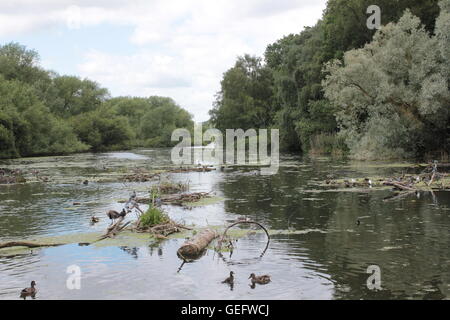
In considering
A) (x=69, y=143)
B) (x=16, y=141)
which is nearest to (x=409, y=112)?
(x=16, y=141)

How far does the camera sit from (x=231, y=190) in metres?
29.8

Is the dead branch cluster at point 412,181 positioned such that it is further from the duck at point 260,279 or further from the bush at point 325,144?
the bush at point 325,144

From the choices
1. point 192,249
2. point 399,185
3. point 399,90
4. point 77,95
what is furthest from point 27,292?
point 77,95

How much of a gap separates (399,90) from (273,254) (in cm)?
2986

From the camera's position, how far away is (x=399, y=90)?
1574 inches

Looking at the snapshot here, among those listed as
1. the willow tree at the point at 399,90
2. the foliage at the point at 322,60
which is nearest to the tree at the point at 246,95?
the foliage at the point at 322,60

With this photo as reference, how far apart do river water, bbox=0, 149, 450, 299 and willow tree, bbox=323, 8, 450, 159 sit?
1604 centimetres

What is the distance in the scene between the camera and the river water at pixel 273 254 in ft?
36.1

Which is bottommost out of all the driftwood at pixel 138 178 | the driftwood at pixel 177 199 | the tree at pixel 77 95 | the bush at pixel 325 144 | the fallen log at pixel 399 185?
the driftwood at pixel 177 199

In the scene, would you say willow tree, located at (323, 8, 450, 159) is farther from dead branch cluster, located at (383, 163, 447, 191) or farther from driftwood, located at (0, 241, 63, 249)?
driftwood, located at (0, 241, 63, 249)

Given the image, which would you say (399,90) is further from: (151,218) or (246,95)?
(246,95)

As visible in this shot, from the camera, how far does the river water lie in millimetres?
11000

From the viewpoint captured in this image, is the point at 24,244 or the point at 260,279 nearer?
the point at 260,279

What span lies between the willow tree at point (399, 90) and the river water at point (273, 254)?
16040 mm
